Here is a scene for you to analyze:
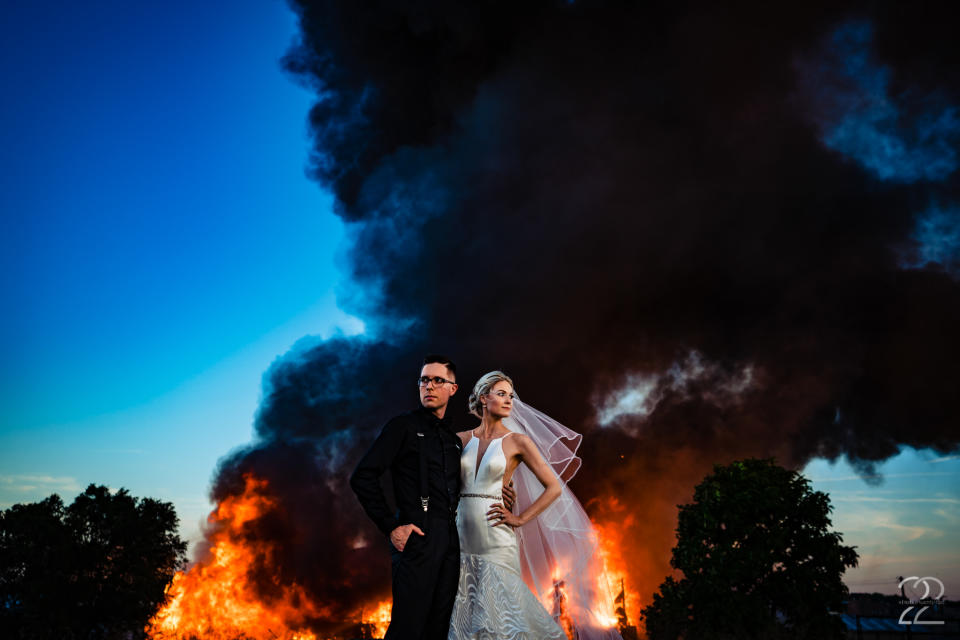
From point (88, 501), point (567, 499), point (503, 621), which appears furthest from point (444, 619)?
point (88, 501)

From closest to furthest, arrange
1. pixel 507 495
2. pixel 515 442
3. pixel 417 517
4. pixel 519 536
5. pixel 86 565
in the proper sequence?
pixel 417 517, pixel 507 495, pixel 515 442, pixel 519 536, pixel 86 565

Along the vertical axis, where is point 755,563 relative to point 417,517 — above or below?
above

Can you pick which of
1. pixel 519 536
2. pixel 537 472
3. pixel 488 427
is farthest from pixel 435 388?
pixel 519 536

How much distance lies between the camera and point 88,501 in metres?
45.2

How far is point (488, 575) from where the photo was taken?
22.3ft

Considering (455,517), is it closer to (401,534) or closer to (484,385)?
(401,534)

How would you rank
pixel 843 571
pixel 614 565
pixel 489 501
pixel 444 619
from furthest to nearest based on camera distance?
1. pixel 614 565
2. pixel 843 571
3. pixel 489 501
4. pixel 444 619

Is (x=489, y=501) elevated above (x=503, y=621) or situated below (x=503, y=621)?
above

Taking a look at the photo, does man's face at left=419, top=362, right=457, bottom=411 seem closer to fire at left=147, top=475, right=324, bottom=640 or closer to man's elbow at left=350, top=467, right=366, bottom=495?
man's elbow at left=350, top=467, right=366, bottom=495

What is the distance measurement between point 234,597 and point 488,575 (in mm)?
75743

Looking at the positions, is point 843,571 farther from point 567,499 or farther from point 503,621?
point 503,621

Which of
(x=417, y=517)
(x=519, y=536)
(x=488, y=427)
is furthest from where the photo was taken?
(x=519, y=536)

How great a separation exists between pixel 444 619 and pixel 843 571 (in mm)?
27379

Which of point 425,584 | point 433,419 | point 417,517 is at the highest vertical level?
point 433,419
